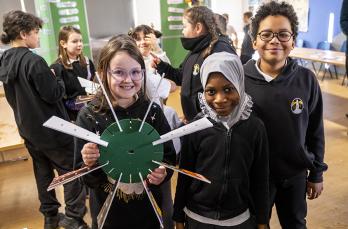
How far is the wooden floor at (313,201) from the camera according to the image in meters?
2.32

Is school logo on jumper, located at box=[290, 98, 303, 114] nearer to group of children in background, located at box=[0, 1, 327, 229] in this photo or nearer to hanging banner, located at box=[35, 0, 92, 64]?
group of children in background, located at box=[0, 1, 327, 229]

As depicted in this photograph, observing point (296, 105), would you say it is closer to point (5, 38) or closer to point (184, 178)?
point (184, 178)

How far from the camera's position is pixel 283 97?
136 cm

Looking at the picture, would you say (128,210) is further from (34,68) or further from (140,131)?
(34,68)

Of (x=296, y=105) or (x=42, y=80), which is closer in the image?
(x=296, y=105)

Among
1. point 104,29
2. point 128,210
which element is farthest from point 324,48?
point 128,210

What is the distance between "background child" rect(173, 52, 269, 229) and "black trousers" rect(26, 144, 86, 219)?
1.21 meters

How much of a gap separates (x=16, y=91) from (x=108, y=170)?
141cm

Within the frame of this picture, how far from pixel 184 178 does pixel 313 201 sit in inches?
64.2

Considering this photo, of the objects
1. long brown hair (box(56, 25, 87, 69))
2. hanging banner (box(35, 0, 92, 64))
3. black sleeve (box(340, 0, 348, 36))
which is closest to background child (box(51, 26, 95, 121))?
long brown hair (box(56, 25, 87, 69))

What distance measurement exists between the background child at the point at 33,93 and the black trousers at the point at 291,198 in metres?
1.35

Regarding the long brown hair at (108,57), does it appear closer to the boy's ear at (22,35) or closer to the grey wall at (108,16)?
the boy's ear at (22,35)

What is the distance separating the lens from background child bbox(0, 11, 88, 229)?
203 centimetres

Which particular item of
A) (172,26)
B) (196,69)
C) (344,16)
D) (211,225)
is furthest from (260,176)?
(172,26)
